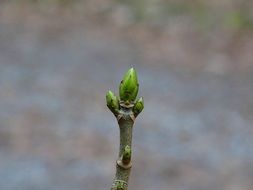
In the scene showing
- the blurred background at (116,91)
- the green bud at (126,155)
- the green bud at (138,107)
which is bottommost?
the green bud at (126,155)

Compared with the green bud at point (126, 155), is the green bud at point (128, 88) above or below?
above

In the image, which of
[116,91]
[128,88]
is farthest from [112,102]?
[116,91]

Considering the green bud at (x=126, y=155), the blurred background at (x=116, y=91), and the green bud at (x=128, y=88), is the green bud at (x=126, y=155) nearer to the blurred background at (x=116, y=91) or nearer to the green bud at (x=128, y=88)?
the green bud at (x=128, y=88)

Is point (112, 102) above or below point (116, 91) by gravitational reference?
below

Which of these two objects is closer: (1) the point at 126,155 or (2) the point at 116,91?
(1) the point at 126,155

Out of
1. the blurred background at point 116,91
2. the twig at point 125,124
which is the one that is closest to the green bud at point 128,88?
the twig at point 125,124

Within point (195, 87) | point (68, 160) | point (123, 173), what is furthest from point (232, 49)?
point (123, 173)

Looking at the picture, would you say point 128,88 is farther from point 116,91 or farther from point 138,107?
point 116,91
